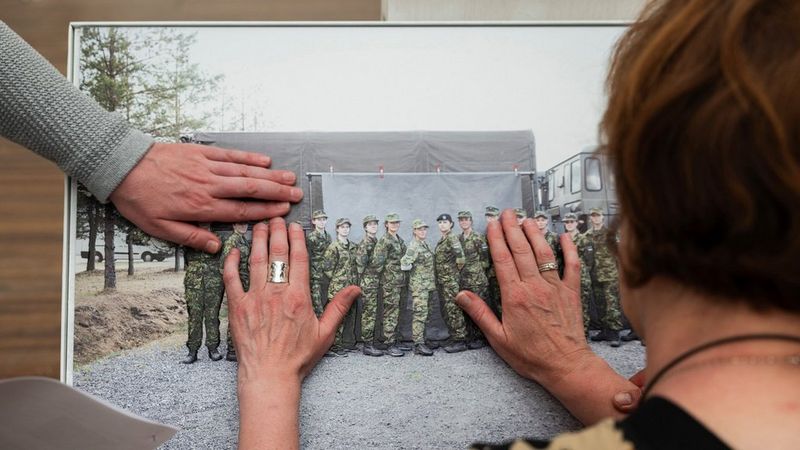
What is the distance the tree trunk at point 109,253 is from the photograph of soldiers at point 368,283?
49 centimetres

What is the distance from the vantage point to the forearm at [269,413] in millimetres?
966

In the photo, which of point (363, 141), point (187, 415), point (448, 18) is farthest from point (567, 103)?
point (187, 415)

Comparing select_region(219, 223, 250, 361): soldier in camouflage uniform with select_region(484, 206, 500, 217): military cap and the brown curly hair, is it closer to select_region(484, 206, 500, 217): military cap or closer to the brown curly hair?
select_region(484, 206, 500, 217): military cap

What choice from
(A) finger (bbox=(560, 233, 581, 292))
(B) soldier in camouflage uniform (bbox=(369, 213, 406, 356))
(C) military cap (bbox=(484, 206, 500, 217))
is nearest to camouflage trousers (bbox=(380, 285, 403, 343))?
(B) soldier in camouflage uniform (bbox=(369, 213, 406, 356))

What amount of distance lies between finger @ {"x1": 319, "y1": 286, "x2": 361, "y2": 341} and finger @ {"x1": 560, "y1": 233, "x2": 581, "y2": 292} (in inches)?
16.5

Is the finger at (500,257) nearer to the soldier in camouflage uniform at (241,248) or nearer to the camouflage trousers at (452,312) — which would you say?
the camouflage trousers at (452,312)

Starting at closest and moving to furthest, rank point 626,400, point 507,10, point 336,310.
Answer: point 626,400
point 336,310
point 507,10

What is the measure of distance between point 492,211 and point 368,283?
0.29 m

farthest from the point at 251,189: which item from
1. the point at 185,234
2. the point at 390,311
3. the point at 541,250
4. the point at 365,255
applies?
the point at 541,250

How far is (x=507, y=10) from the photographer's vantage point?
1.26m

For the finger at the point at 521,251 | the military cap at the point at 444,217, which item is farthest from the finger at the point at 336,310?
the finger at the point at 521,251

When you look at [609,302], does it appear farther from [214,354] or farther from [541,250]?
[214,354]

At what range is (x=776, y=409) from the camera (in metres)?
0.53

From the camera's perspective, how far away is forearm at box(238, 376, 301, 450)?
38.0 inches
